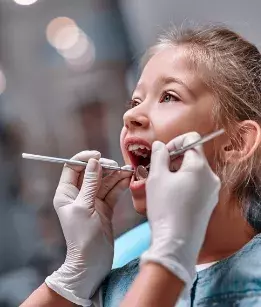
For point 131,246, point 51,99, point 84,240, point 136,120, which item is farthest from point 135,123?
point 51,99

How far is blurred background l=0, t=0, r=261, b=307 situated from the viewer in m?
1.56

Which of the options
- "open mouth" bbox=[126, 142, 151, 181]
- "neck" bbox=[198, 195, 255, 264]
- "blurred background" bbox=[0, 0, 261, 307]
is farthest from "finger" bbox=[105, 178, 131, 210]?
"blurred background" bbox=[0, 0, 261, 307]

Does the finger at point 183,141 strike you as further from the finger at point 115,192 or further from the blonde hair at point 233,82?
the finger at point 115,192

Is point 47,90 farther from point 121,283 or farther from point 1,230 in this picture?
point 121,283


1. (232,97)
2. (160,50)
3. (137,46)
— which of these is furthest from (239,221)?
(137,46)

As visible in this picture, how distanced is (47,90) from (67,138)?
0.49 feet

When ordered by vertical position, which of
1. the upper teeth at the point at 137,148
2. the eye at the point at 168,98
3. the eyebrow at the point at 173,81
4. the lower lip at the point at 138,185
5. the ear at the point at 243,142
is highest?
the eyebrow at the point at 173,81

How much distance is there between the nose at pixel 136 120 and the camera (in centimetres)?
99

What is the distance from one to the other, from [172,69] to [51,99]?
26.6 inches

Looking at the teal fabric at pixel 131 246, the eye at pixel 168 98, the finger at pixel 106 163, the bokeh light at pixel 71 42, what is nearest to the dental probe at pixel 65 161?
the finger at pixel 106 163

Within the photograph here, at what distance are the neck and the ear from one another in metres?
0.08

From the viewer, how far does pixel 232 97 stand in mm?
1015

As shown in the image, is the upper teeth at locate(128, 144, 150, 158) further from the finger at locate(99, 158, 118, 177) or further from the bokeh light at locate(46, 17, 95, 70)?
the bokeh light at locate(46, 17, 95, 70)

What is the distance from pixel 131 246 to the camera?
53.1 inches
